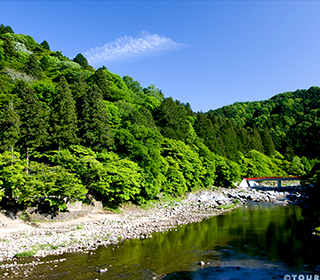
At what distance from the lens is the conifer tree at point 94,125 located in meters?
40.6

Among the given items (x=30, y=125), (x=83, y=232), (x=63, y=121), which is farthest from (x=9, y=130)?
(x=83, y=232)

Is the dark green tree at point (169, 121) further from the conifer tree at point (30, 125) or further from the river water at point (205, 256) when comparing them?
the river water at point (205, 256)

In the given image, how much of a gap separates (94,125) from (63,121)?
4856 mm

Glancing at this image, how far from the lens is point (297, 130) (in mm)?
129625

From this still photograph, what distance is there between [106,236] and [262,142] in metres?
102

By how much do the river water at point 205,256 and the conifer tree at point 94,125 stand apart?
19.4 metres

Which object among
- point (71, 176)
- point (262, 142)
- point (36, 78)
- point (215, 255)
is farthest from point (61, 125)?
point (262, 142)

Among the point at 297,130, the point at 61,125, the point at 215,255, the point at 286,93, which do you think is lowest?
the point at 215,255

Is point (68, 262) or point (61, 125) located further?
point (61, 125)

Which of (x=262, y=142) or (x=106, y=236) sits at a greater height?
(x=262, y=142)

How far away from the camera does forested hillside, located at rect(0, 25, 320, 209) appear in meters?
29.2

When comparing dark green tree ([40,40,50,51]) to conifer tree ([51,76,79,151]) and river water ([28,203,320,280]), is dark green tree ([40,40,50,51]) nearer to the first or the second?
conifer tree ([51,76,79,151])

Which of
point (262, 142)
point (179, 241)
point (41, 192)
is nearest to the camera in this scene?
point (179, 241)

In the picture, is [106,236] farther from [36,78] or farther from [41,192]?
[36,78]
